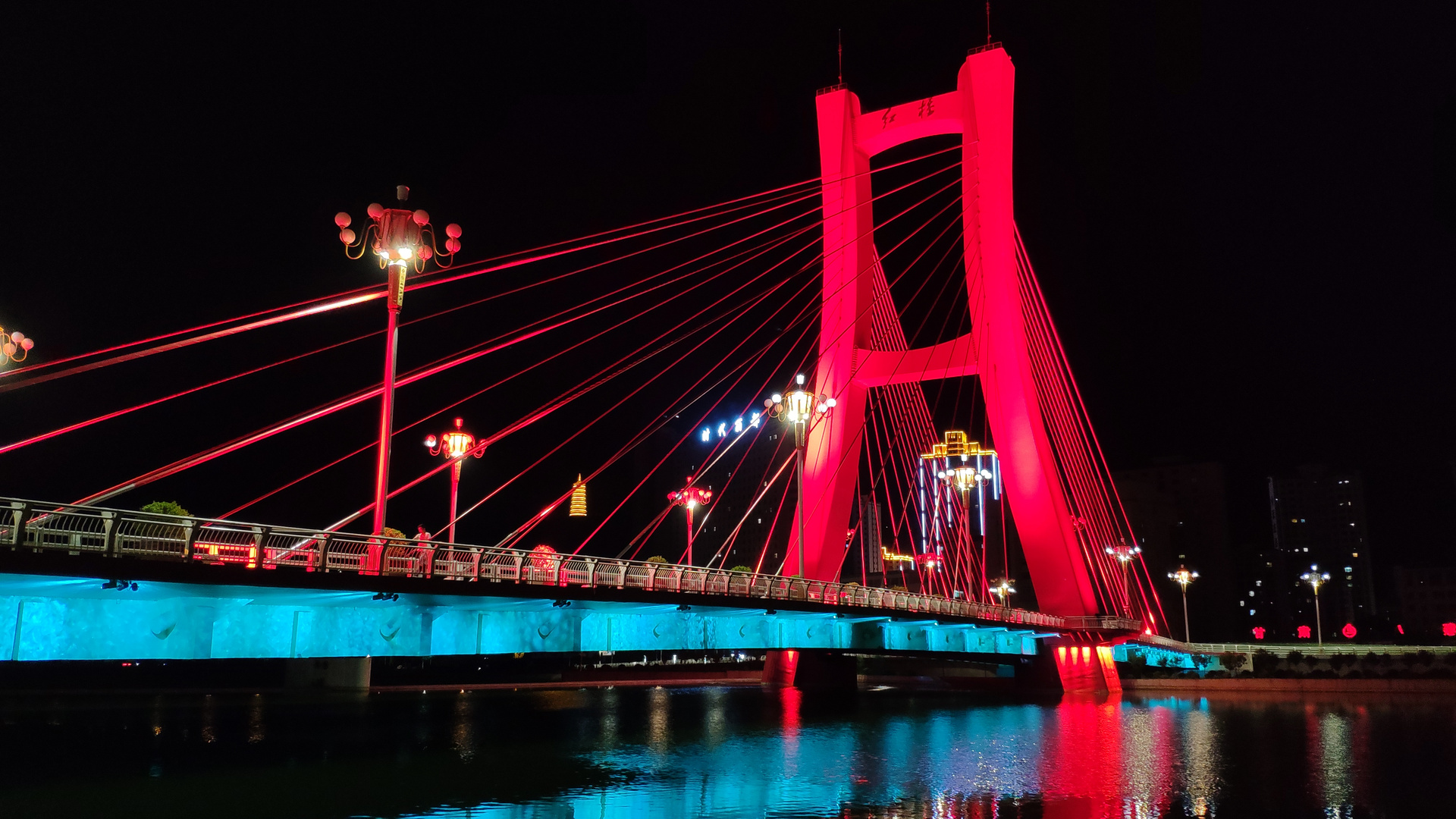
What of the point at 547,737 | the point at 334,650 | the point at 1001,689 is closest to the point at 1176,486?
the point at 1001,689

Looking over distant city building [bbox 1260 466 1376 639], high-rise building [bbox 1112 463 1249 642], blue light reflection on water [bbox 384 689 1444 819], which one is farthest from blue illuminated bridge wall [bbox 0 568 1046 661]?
distant city building [bbox 1260 466 1376 639]

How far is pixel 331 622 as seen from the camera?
20.1 meters

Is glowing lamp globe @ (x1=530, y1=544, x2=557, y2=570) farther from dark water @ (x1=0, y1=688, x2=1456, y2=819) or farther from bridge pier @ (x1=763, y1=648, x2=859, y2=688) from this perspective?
bridge pier @ (x1=763, y1=648, x2=859, y2=688)

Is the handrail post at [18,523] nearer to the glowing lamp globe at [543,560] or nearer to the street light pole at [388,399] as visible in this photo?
the street light pole at [388,399]

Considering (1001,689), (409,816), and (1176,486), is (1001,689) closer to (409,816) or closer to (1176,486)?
(409,816)

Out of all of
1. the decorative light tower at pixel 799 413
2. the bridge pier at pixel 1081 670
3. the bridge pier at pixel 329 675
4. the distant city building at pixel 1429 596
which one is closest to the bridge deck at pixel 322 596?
the decorative light tower at pixel 799 413

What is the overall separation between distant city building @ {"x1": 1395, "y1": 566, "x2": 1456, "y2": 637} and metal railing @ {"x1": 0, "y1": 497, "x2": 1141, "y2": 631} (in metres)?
125

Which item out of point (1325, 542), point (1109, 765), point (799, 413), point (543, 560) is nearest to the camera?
point (543, 560)

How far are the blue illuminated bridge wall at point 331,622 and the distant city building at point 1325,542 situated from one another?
107 metres

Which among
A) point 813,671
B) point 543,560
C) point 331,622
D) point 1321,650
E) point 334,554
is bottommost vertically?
point 813,671

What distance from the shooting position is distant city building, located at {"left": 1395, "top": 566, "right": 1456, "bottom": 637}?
124562 mm

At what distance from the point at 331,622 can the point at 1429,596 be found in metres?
141

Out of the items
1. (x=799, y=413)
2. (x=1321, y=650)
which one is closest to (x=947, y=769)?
(x=799, y=413)

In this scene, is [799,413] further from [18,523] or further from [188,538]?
[18,523]
